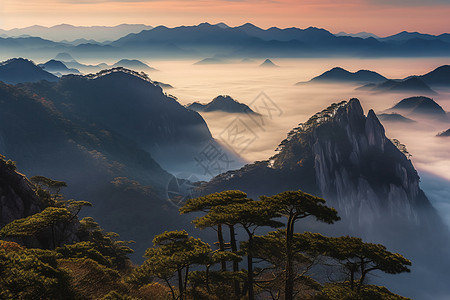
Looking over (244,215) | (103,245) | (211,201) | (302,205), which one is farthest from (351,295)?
(103,245)

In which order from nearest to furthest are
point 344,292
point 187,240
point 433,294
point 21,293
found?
point 21,293, point 344,292, point 187,240, point 433,294

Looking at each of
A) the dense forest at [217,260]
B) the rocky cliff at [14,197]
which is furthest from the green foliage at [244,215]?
the rocky cliff at [14,197]

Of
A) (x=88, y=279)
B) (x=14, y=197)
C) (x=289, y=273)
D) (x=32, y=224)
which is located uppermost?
(x=32, y=224)

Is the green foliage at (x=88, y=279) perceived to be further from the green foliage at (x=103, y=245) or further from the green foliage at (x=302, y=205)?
the green foliage at (x=103, y=245)

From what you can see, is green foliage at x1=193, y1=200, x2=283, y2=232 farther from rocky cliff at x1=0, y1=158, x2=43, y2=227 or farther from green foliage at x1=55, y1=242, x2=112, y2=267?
rocky cliff at x1=0, y1=158, x2=43, y2=227

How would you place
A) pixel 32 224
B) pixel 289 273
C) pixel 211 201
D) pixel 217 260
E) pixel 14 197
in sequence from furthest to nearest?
pixel 14 197
pixel 211 201
pixel 32 224
pixel 217 260
pixel 289 273

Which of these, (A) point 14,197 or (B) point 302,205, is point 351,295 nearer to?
(B) point 302,205

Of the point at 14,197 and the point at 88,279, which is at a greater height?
the point at 14,197

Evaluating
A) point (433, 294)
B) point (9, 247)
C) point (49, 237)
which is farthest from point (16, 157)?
point (433, 294)

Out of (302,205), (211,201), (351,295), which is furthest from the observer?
(211,201)

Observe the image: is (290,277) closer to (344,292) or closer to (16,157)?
(344,292)

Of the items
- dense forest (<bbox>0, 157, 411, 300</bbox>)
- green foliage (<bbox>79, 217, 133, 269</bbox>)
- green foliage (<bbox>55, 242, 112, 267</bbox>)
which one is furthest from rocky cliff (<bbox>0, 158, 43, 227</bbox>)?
dense forest (<bbox>0, 157, 411, 300</bbox>)
